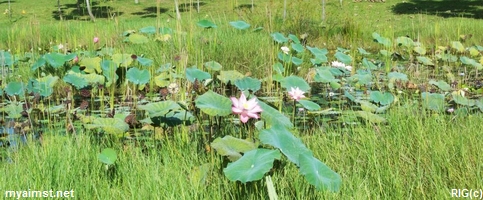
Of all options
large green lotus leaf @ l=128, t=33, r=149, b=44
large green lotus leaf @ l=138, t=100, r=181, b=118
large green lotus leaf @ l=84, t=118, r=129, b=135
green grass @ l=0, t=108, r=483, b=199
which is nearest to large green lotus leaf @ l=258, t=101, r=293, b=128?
green grass @ l=0, t=108, r=483, b=199

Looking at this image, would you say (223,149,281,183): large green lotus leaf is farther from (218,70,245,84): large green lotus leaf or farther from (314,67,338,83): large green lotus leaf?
(314,67,338,83): large green lotus leaf

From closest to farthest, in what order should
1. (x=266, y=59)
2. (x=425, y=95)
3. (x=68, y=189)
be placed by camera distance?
(x=68, y=189), (x=425, y=95), (x=266, y=59)

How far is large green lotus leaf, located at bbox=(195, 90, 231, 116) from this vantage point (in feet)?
6.82

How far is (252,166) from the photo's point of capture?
1.64 meters

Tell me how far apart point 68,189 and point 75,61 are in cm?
310

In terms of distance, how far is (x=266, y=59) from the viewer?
217 inches

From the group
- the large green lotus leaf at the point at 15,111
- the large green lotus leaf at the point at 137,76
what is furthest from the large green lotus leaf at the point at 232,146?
the large green lotus leaf at the point at 15,111

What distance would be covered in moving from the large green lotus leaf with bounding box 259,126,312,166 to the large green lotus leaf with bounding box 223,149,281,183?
41 mm

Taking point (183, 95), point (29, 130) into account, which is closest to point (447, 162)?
point (183, 95)

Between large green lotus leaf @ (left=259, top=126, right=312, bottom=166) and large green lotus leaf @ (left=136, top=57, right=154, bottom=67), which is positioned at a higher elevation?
large green lotus leaf @ (left=259, top=126, right=312, bottom=166)

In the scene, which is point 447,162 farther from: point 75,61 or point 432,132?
point 75,61

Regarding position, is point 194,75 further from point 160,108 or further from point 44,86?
point 44,86

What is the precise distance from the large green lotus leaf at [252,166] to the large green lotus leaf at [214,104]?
400 millimetres

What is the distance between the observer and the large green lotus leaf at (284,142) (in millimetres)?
1705
